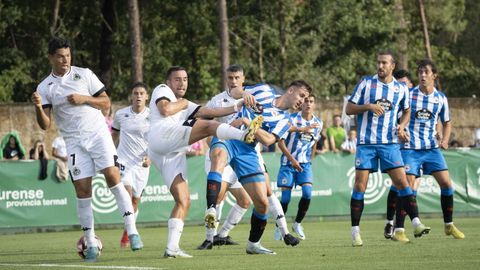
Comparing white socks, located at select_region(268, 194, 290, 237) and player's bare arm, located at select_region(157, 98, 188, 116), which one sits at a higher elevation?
player's bare arm, located at select_region(157, 98, 188, 116)

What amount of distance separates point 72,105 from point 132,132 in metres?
4.21

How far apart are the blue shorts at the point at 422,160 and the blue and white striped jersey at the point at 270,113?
11.7 ft

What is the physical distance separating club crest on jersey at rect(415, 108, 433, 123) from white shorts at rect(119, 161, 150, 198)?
4222 mm

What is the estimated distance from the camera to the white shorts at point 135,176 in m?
17.1

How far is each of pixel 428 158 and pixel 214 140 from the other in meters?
4.07

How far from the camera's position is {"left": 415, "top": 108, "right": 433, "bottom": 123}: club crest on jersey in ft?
54.7

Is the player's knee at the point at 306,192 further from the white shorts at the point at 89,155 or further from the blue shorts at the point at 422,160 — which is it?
the white shorts at the point at 89,155

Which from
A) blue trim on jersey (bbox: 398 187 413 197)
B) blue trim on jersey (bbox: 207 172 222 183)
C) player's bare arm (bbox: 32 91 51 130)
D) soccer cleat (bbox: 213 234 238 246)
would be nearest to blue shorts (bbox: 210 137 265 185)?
blue trim on jersey (bbox: 207 172 222 183)

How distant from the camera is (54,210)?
A: 22859 mm

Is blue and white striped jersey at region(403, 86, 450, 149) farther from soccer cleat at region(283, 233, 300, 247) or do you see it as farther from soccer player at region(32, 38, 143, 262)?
soccer player at region(32, 38, 143, 262)

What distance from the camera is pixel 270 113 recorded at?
13.2 m

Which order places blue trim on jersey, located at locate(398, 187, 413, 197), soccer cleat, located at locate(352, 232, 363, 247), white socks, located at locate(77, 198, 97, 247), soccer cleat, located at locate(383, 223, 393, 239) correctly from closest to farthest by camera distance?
1. white socks, located at locate(77, 198, 97, 247)
2. soccer cleat, located at locate(352, 232, 363, 247)
3. blue trim on jersey, located at locate(398, 187, 413, 197)
4. soccer cleat, located at locate(383, 223, 393, 239)

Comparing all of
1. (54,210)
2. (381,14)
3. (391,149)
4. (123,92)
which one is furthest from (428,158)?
(381,14)

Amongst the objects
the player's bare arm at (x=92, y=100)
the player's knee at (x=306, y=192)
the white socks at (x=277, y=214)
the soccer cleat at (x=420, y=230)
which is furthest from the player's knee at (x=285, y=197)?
the player's bare arm at (x=92, y=100)
